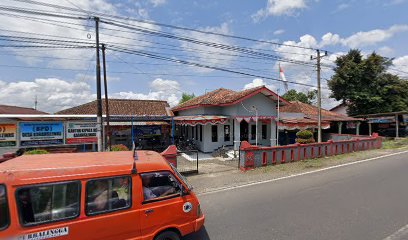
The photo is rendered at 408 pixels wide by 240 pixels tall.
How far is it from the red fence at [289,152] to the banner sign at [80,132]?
8.43 metres

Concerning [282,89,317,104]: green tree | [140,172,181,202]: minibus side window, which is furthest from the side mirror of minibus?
[282,89,317,104]: green tree

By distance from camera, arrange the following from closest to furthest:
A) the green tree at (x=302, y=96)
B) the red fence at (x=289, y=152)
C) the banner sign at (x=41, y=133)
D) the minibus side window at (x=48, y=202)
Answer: the minibus side window at (x=48, y=202)
the red fence at (x=289, y=152)
the banner sign at (x=41, y=133)
the green tree at (x=302, y=96)

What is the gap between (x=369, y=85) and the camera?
2809 centimetres

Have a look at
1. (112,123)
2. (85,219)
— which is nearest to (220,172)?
(85,219)

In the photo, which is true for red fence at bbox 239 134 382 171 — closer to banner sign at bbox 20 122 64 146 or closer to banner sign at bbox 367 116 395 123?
banner sign at bbox 20 122 64 146

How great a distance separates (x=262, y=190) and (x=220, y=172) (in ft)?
10.2

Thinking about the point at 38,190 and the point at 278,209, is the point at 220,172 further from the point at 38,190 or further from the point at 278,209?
the point at 38,190

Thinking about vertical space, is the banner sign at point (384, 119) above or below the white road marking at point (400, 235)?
above

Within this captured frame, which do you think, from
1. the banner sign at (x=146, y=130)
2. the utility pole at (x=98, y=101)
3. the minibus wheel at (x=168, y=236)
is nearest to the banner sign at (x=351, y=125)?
the banner sign at (x=146, y=130)

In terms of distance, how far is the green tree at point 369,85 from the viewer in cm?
2781

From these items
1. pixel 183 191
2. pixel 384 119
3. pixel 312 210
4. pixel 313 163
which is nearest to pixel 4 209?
pixel 183 191

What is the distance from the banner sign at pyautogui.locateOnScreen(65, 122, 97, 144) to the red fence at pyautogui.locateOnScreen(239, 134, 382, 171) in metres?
8.43

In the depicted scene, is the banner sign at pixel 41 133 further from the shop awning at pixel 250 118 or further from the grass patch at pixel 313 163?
the grass patch at pixel 313 163

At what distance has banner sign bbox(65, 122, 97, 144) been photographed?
39.7 feet
